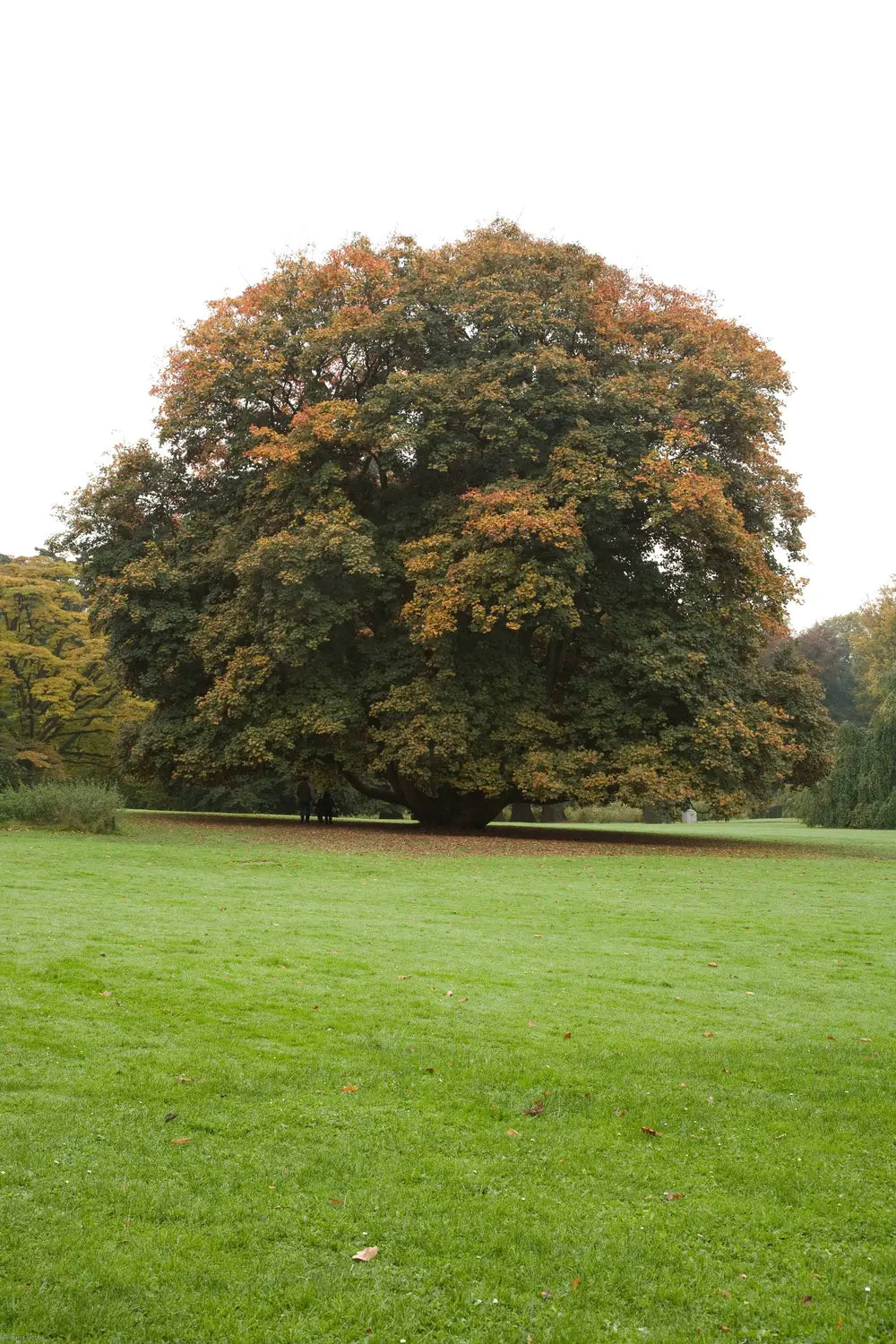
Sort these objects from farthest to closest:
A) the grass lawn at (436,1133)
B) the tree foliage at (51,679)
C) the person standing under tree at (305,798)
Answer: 1. the tree foliage at (51,679)
2. the person standing under tree at (305,798)
3. the grass lawn at (436,1133)

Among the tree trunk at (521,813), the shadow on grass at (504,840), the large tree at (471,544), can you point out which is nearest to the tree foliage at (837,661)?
the tree trunk at (521,813)

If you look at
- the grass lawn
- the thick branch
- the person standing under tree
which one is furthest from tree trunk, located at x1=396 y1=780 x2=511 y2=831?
the grass lawn

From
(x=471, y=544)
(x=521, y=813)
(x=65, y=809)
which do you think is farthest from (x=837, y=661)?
(x=65, y=809)

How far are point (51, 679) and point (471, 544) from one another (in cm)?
1893

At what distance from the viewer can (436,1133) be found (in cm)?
570

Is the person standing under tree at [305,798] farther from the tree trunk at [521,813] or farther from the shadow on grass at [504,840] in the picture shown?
the tree trunk at [521,813]

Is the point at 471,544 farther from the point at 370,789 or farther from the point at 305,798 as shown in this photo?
the point at 305,798

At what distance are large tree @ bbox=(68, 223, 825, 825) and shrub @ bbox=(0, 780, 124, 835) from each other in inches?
154

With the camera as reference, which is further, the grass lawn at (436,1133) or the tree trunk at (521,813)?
the tree trunk at (521,813)

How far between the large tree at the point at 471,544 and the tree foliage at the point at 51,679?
26.9ft

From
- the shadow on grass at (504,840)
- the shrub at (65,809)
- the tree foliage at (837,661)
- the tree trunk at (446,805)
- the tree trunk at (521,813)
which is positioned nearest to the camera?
the shrub at (65,809)

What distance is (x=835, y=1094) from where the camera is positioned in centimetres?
649

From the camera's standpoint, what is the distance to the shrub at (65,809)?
24094 mm

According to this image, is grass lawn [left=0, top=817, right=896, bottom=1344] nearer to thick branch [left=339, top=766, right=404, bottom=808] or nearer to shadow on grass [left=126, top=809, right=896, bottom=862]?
shadow on grass [left=126, top=809, right=896, bottom=862]
